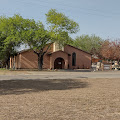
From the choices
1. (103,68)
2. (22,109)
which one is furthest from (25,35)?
(22,109)

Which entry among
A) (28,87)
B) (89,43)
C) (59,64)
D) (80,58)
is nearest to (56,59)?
(59,64)

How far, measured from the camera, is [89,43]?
86.5 metres

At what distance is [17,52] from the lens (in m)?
43.1

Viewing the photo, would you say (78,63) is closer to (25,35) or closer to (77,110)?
(25,35)

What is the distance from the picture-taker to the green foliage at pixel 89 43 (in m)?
84.6

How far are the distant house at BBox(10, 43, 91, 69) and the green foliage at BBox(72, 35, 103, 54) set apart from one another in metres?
35.5

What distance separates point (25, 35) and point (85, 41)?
56.6m

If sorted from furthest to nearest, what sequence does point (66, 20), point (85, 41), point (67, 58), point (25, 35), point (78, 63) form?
point (85, 41) → point (78, 63) → point (67, 58) → point (66, 20) → point (25, 35)

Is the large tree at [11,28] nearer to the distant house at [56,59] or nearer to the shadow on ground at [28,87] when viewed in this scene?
the distant house at [56,59]

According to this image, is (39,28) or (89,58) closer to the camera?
(39,28)

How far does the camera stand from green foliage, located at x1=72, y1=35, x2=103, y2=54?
84.6 meters

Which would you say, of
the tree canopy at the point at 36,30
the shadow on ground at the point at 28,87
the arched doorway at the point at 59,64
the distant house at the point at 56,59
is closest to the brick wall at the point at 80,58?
the distant house at the point at 56,59

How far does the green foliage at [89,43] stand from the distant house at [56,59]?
3554cm

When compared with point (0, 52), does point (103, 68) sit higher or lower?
lower
